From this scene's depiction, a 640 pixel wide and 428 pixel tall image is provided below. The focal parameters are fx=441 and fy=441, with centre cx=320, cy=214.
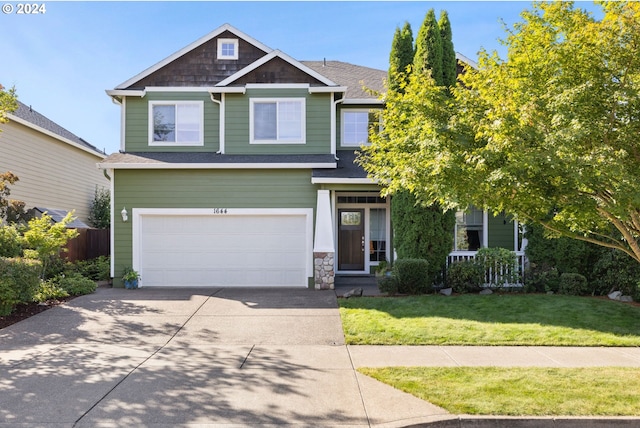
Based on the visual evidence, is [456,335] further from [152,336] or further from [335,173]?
[335,173]

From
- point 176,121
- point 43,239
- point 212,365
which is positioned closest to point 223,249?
point 176,121

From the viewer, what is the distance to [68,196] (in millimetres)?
18891

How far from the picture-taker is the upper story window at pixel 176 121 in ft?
45.3

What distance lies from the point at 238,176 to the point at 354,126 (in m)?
4.36

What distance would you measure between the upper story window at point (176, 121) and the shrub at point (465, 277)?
844 centimetres

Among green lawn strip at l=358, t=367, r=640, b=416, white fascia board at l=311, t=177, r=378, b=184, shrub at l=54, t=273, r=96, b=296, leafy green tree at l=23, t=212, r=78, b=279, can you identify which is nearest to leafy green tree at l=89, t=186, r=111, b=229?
shrub at l=54, t=273, r=96, b=296

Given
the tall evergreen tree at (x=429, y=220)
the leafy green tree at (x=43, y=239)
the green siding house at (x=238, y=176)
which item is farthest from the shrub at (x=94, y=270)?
the tall evergreen tree at (x=429, y=220)

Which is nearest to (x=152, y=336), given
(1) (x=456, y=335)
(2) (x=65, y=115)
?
(1) (x=456, y=335)

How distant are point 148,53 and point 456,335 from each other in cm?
1342

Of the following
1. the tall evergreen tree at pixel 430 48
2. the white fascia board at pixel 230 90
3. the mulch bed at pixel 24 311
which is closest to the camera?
the mulch bed at pixel 24 311

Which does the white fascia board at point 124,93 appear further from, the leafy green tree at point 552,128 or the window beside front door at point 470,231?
the window beside front door at point 470,231

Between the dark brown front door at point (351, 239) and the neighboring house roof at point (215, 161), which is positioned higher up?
the neighboring house roof at point (215, 161)

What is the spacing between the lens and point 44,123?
18.2 meters

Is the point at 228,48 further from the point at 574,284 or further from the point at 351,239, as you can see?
the point at 574,284
